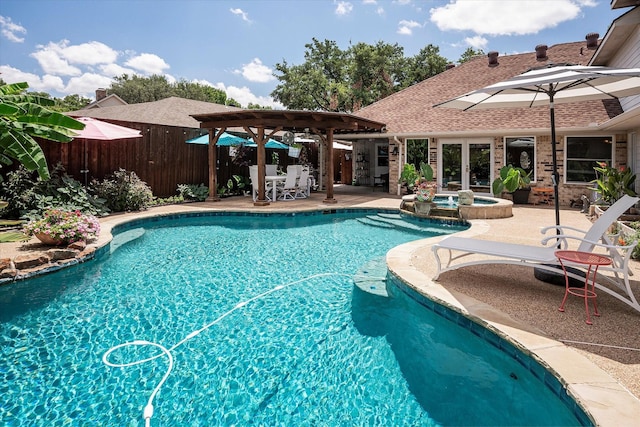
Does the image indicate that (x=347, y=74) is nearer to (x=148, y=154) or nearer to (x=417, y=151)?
(x=417, y=151)

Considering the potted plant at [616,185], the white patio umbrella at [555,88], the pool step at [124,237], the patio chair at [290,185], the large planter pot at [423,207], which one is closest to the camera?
the white patio umbrella at [555,88]

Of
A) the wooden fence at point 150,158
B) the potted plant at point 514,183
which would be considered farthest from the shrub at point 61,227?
the potted plant at point 514,183

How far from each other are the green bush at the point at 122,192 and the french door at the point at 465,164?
37.8ft

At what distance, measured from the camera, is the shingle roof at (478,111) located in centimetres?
1348

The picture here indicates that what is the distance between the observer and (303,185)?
629 inches

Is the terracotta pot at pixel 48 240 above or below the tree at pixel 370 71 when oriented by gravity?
below

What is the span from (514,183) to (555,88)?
8.74m

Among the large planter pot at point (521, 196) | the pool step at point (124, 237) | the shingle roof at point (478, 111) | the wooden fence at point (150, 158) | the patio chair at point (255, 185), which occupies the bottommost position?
the pool step at point (124, 237)

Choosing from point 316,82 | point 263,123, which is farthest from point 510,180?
point 316,82

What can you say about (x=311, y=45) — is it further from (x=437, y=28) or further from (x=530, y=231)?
(x=530, y=231)

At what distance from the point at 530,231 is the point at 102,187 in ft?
38.6

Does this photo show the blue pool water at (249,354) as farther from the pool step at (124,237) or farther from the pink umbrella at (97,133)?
the pink umbrella at (97,133)

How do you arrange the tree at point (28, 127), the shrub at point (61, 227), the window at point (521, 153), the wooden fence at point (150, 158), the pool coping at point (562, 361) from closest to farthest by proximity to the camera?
the pool coping at point (562, 361)
the tree at point (28, 127)
the shrub at point (61, 227)
the wooden fence at point (150, 158)
the window at point (521, 153)

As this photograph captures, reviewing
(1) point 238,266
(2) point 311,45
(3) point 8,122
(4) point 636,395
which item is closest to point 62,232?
(3) point 8,122
